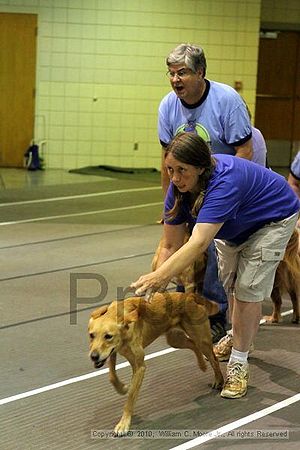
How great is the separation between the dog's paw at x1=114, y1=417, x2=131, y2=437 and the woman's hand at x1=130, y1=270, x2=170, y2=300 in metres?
0.55

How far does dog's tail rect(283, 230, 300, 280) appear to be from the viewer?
423cm

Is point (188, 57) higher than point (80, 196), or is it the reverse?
point (188, 57)

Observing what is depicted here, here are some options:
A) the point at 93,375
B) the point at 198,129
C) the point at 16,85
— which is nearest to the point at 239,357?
the point at 93,375

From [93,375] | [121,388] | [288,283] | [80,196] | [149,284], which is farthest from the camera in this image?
[80,196]

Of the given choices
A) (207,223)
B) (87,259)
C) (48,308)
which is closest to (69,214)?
(87,259)

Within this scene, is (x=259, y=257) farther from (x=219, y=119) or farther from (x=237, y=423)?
(x=219, y=119)

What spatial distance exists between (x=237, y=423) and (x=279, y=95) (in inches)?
480

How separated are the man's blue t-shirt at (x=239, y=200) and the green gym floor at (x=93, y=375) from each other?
2.59 ft

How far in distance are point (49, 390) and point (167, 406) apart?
1.85 feet

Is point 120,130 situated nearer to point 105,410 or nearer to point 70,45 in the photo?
point 70,45

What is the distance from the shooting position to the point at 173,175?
10.6 ft

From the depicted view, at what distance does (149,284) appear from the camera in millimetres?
3037

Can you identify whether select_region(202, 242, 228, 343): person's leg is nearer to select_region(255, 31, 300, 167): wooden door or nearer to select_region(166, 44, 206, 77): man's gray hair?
select_region(166, 44, 206, 77): man's gray hair

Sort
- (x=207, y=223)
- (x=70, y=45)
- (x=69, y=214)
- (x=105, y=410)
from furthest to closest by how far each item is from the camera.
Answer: (x=70, y=45) < (x=69, y=214) < (x=105, y=410) < (x=207, y=223)
